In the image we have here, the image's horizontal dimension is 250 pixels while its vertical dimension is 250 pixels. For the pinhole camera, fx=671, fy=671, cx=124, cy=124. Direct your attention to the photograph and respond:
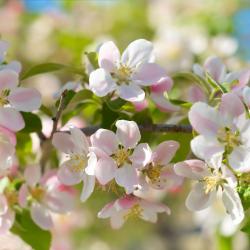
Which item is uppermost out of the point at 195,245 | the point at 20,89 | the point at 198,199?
the point at 20,89

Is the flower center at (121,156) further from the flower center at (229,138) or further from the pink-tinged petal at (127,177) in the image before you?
the flower center at (229,138)

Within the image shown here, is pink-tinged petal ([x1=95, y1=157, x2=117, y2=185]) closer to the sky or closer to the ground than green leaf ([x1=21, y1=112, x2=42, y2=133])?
closer to the sky

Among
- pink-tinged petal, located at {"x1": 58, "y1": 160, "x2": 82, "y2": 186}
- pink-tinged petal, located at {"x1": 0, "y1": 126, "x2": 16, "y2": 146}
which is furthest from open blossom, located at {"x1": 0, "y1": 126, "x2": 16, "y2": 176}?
pink-tinged petal, located at {"x1": 58, "y1": 160, "x2": 82, "y2": 186}

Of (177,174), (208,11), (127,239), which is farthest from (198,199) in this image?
(127,239)

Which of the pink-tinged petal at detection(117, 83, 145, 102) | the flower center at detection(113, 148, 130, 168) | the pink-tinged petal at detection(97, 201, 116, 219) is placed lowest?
the pink-tinged petal at detection(97, 201, 116, 219)

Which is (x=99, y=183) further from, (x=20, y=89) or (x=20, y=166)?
(x=20, y=166)

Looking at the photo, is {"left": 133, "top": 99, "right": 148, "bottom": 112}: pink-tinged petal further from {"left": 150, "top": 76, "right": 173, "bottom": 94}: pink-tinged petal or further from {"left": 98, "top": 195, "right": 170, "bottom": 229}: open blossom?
{"left": 98, "top": 195, "right": 170, "bottom": 229}: open blossom

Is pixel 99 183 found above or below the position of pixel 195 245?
above

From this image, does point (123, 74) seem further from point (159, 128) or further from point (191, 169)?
point (191, 169)
